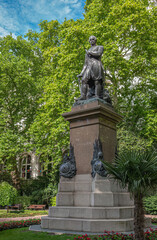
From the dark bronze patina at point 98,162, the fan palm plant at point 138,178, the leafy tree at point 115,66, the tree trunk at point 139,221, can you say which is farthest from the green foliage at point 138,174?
the leafy tree at point 115,66

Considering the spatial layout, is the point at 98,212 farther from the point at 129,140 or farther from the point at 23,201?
→ the point at 23,201

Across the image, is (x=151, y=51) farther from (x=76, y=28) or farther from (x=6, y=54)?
(x=6, y=54)

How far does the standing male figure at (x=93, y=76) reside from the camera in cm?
1068

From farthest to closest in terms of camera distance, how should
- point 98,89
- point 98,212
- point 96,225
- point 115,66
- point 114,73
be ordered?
point 114,73, point 115,66, point 98,89, point 98,212, point 96,225

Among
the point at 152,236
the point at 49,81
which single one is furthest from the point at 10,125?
the point at 152,236

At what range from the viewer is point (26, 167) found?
38406 mm

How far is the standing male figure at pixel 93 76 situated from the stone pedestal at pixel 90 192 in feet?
2.65

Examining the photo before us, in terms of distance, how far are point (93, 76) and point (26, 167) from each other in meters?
30.0

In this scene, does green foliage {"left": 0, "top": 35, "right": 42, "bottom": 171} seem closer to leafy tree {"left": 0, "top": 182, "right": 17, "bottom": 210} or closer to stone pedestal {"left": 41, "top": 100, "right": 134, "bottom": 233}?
leafy tree {"left": 0, "top": 182, "right": 17, "bottom": 210}

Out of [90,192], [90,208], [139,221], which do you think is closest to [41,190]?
[90,192]

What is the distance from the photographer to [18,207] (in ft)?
73.3

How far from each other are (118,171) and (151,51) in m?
17.3

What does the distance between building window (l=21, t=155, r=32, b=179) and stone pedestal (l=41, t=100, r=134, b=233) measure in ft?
92.2

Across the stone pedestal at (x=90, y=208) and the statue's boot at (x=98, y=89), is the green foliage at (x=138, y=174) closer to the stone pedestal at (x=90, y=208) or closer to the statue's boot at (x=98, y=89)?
the stone pedestal at (x=90, y=208)
